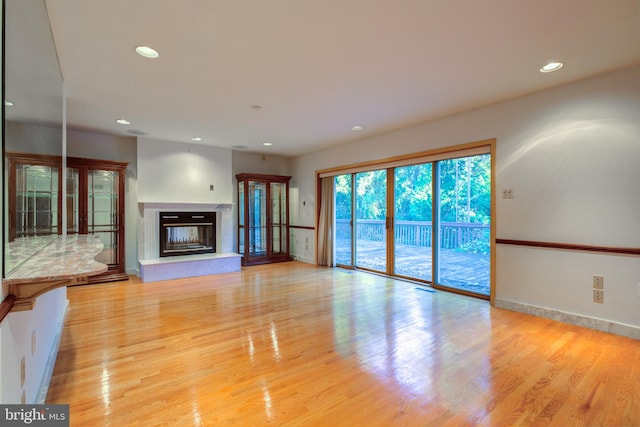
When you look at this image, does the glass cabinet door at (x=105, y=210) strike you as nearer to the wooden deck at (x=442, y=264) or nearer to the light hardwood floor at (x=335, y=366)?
the light hardwood floor at (x=335, y=366)

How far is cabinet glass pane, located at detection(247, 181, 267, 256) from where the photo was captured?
22.0ft

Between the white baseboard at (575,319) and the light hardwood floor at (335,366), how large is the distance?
12cm

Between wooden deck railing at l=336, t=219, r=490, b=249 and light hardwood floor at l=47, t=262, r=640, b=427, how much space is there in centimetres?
90

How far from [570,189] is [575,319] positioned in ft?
4.53

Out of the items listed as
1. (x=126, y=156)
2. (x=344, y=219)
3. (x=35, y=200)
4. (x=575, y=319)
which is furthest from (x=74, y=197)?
(x=575, y=319)

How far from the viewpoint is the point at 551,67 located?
279 cm

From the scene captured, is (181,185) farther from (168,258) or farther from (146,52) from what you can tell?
(146,52)

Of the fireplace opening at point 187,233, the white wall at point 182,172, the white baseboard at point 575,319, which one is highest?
the white wall at point 182,172

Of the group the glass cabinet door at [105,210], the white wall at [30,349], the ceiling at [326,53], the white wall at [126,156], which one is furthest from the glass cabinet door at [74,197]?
the white wall at [30,349]

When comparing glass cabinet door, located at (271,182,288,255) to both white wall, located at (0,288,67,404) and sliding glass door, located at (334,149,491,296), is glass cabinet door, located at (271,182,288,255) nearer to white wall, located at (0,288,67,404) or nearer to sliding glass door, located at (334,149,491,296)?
sliding glass door, located at (334,149,491,296)

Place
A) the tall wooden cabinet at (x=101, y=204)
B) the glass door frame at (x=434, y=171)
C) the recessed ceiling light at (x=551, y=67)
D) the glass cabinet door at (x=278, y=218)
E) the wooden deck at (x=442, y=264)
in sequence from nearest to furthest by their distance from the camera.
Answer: the recessed ceiling light at (x=551, y=67)
the glass door frame at (x=434, y=171)
the wooden deck at (x=442, y=264)
the tall wooden cabinet at (x=101, y=204)
the glass cabinet door at (x=278, y=218)

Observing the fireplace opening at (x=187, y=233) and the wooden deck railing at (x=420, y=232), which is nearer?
the wooden deck railing at (x=420, y=232)

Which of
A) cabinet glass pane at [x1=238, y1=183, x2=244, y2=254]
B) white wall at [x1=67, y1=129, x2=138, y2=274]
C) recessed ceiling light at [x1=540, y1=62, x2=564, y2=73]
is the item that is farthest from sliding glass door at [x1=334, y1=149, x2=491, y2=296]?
white wall at [x1=67, y1=129, x2=138, y2=274]

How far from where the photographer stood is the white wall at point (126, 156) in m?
5.18
